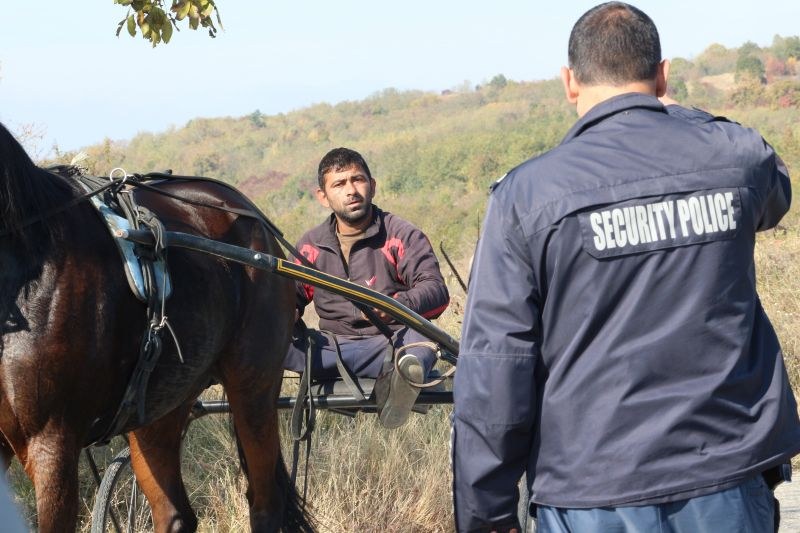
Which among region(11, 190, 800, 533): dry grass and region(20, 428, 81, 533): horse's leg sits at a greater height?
region(20, 428, 81, 533): horse's leg

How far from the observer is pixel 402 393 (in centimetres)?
479

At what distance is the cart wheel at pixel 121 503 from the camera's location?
466 centimetres

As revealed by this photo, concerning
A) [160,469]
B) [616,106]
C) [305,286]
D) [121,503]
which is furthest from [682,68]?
[616,106]

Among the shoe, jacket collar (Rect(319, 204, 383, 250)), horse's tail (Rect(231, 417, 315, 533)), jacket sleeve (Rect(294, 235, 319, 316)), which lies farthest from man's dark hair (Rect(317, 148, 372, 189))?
horse's tail (Rect(231, 417, 315, 533))

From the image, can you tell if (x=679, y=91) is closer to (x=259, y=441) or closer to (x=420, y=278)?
(x=420, y=278)

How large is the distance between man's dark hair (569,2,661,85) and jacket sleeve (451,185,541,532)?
16.0 inches

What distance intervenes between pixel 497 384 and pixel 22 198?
78.3 inches

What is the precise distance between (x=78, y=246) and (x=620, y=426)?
2.13 meters

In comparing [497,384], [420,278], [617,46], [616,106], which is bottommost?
[420,278]

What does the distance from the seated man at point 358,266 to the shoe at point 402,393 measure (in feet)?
0.90

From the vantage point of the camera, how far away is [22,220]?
353 centimetres

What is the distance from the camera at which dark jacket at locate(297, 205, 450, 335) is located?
530 centimetres

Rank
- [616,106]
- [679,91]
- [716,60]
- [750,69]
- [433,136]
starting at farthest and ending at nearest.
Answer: [716,60]
[750,69]
[433,136]
[679,91]
[616,106]

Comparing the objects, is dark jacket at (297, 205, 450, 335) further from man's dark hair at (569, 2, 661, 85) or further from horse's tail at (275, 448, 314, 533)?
man's dark hair at (569, 2, 661, 85)
